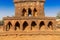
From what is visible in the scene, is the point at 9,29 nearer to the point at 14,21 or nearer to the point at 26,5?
the point at 14,21

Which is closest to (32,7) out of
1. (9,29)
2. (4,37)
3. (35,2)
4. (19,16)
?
(35,2)

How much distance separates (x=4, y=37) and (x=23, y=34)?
9.34 feet

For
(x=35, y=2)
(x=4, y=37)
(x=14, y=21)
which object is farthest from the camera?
(x=35, y=2)

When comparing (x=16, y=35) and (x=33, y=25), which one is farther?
(x=33, y=25)

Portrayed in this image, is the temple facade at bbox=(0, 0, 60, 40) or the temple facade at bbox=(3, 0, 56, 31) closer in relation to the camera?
the temple facade at bbox=(0, 0, 60, 40)

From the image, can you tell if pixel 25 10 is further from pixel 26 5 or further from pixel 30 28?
pixel 30 28

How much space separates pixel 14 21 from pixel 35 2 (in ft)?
17.2

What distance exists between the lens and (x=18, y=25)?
94.9ft

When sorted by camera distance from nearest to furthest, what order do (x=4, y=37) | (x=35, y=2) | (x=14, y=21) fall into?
(x=4, y=37), (x=14, y=21), (x=35, y=2)

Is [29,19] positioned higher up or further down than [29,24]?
higher up

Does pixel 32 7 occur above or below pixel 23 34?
above

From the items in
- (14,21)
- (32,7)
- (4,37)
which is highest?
(32,7)

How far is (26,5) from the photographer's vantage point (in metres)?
30.1

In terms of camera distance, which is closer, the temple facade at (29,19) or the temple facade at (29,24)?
the temple facade at (29,24)
